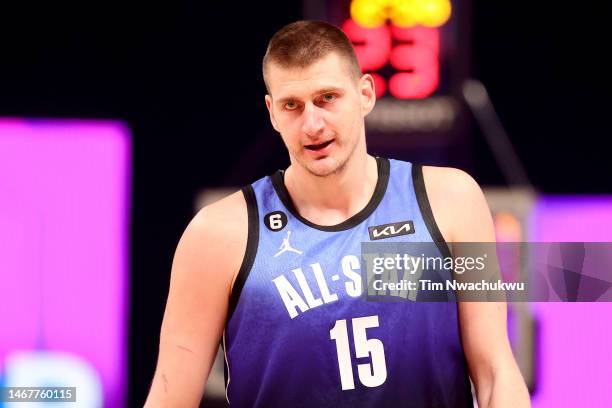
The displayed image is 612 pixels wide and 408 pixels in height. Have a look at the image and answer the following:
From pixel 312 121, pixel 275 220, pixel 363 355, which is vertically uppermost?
pixel 312 121

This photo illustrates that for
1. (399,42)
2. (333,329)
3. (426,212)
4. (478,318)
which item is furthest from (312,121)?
(399,42)

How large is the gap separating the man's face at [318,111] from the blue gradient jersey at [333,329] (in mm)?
215

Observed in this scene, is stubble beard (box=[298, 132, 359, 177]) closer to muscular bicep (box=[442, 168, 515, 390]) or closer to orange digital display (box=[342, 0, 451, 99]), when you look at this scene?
muscular bicep (box=[442, 168, 515, 390])

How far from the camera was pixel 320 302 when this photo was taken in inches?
112

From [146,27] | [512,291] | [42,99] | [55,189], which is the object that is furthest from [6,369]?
[512,291]

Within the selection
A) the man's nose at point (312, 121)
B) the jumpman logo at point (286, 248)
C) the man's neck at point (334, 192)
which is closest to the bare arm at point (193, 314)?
the jumpman logo at point (286, 248)

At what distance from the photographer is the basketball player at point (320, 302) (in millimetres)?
2795

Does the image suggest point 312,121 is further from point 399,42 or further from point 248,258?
point 399,42

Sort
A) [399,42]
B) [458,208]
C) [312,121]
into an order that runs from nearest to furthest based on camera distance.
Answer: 1. [312,121]
2. [458,208]
3. [399,42]

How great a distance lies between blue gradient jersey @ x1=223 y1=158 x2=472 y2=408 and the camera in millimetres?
2809

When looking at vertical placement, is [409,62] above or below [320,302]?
above

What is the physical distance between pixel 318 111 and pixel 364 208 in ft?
1.09

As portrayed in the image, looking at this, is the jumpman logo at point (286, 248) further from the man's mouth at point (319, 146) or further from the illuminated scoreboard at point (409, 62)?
the illuminated scoreboard at point (409, 62)

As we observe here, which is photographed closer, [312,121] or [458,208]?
[312,121]
